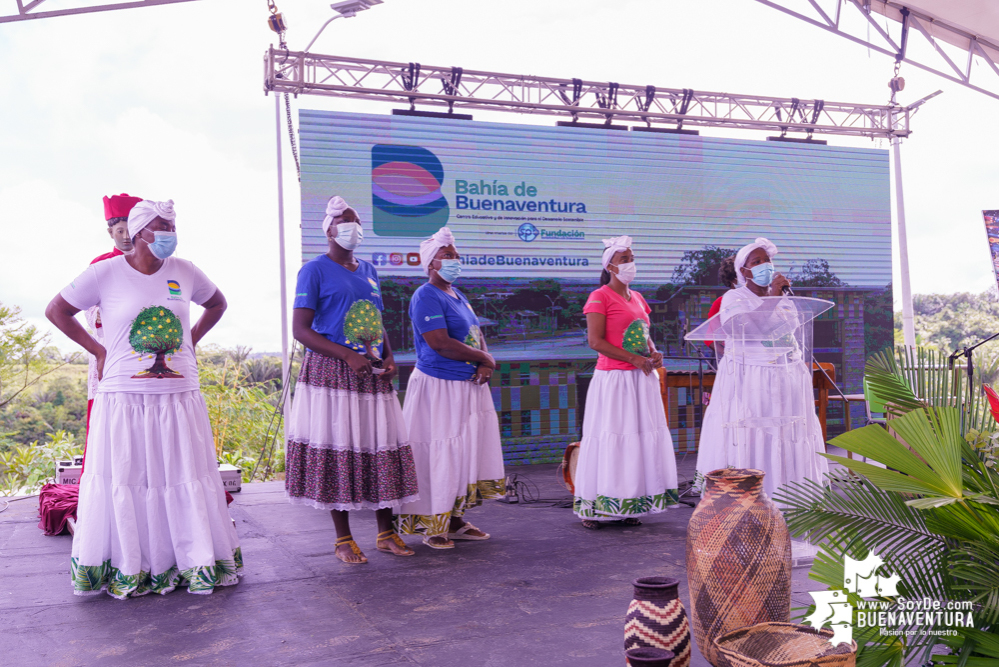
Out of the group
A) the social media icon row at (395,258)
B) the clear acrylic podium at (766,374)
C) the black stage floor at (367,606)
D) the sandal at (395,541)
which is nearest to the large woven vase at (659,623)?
the black stage floor at (367,606)

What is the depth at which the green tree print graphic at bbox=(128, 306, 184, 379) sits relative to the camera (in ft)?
11.5

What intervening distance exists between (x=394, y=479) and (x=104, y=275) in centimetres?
170

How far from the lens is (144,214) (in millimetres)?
3551

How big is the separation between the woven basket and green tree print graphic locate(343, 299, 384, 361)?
7.87 feet

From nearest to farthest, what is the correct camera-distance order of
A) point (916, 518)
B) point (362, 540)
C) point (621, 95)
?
point (916, 518)
point (362, 540)
point (621, 95)

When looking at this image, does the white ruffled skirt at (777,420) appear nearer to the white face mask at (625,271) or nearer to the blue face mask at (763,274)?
the blue face mask at (763,274)

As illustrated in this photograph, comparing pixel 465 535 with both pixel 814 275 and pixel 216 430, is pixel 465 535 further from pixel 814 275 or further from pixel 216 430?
pixel 814 275

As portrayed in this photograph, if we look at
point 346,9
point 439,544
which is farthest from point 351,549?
point 346,9

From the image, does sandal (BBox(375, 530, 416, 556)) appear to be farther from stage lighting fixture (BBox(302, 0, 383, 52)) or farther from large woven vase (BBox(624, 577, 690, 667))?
stage lighting fixture (BBox(302, 0, 383, 52))

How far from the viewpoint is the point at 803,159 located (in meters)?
9.45

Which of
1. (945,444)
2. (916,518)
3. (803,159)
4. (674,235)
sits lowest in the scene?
(916,518)

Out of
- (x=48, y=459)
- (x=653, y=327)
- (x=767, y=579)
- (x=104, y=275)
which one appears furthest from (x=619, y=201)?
(x=48, y=459)

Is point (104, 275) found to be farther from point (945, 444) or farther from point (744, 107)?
point (744, 107)

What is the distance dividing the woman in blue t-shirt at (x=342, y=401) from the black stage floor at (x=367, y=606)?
37 centimetres
